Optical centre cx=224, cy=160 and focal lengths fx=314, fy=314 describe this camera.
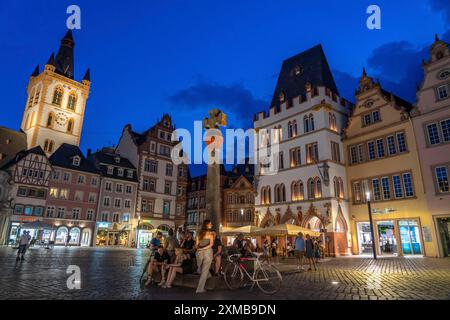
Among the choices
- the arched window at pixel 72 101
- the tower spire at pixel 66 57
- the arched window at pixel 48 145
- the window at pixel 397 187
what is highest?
the tower spire at pixel 66 57

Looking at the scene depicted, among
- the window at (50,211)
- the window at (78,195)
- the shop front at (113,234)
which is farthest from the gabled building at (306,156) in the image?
the window at (50,211)

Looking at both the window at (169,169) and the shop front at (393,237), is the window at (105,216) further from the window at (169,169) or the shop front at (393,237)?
the shop front at (393,237)

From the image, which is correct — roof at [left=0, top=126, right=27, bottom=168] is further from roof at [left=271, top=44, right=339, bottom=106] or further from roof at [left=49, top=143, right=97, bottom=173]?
roof at [left=271, top=44, right=339, bottom=106]

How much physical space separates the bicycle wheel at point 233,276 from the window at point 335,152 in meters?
25.4

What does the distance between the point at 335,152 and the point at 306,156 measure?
301 centimetres

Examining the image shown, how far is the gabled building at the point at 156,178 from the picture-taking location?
52.7 m

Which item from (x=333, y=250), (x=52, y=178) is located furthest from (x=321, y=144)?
(x=52, y=178)

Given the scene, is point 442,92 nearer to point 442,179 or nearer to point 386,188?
point 442,179

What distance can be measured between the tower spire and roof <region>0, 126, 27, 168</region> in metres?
16.8

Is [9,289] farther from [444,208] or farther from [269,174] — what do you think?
[269,174]

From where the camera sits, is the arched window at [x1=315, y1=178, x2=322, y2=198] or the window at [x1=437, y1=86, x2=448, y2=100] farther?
the arched window at [x1=315, y1=178, x2=322, y2=198]

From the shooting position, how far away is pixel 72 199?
45.7 m

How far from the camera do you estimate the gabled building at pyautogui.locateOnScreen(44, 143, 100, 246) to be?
43844mm

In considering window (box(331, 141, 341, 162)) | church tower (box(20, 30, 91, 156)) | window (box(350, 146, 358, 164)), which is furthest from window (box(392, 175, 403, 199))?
church tower (box(20, 30, 91, 156))
